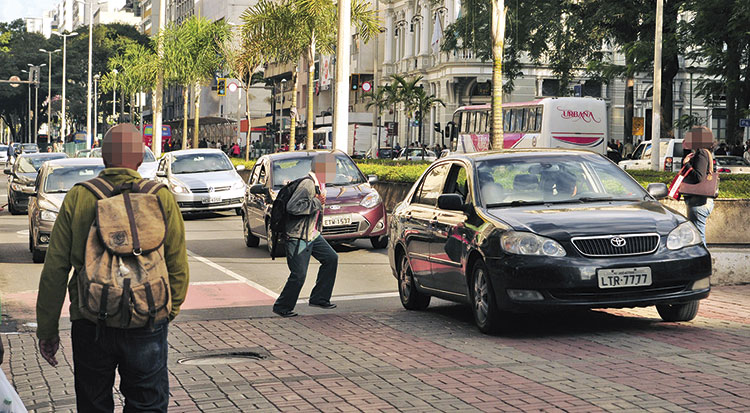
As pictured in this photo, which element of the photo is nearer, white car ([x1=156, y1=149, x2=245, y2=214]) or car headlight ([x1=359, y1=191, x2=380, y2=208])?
car headlight ([x1=359, y1=191, x2=380, y2=208])

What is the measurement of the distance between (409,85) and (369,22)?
34.4 m

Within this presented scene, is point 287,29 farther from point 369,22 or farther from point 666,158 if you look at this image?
point 666,158

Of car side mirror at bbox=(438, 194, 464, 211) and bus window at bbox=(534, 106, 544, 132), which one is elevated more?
bus window at bbox=(534, 106, 544, 132)

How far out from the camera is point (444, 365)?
326 inches

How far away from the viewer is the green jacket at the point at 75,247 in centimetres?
482

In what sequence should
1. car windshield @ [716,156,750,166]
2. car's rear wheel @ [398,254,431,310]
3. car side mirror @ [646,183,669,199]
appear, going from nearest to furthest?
car side mirror @ [646,183,669,199]
car's rear wheel @ [398,254,431,310]
car windshield @ [716,156,750,166]

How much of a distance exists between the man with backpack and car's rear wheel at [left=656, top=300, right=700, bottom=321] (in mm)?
6048

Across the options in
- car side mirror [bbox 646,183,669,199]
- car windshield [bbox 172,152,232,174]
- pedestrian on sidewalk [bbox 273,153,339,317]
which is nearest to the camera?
car side mirror [bbox 646,183,669,199]

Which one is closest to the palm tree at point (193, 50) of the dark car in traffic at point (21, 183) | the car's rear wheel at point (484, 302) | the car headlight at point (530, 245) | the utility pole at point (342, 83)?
the dark car in traffic at point (21, 183)

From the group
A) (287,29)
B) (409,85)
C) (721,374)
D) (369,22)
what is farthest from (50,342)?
(409,85)

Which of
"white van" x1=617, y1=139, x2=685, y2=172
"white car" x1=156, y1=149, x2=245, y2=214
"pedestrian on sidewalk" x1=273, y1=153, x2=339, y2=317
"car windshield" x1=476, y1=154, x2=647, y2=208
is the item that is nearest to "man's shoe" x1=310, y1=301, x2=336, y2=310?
"pedestrian on sidewalk" x1=273, y1=153, x2=339, y2=317

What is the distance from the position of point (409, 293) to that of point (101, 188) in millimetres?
7087

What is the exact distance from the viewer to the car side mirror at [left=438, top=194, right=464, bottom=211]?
404 inches

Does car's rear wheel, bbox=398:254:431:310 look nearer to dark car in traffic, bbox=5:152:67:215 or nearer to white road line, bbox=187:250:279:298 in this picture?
white road line, bbox=187:250:279:298
